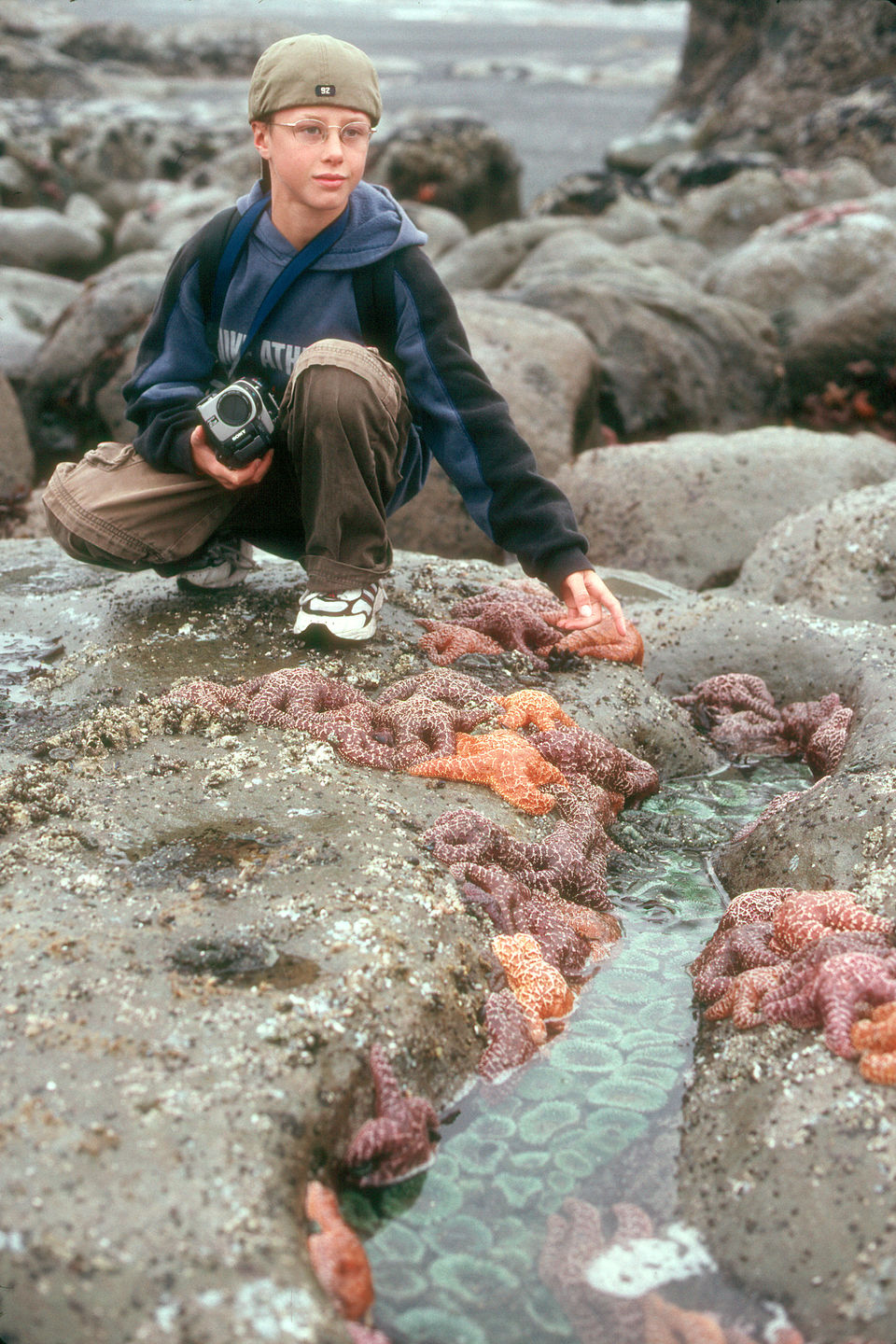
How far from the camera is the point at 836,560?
6082mm

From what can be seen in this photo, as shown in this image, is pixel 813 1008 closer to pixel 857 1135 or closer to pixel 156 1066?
pixel 857 1135

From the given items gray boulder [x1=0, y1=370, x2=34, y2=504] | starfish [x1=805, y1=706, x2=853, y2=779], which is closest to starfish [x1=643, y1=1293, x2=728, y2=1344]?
starfish [x1=805, y1=706, x2=853, y2=779]

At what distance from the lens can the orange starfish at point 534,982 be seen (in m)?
3.14


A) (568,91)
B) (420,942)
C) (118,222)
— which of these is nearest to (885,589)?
(420,942)

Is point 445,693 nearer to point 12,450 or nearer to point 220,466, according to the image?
point 220,466

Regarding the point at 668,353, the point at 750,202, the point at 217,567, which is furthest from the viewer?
the point at 750,202

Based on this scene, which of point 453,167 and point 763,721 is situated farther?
point 453,167

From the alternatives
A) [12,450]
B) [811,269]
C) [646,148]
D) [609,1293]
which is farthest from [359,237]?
[646,148]

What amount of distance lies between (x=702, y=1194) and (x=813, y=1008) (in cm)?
55

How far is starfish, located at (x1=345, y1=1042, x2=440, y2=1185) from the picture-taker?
2623 millimetres

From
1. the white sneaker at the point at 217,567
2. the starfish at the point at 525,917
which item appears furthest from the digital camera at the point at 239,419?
the starfish at the point at 525,917

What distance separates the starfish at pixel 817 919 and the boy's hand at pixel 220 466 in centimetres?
246

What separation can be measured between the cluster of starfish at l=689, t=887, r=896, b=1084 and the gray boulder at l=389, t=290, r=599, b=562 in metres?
4.50

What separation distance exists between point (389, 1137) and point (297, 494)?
2.76 metres
